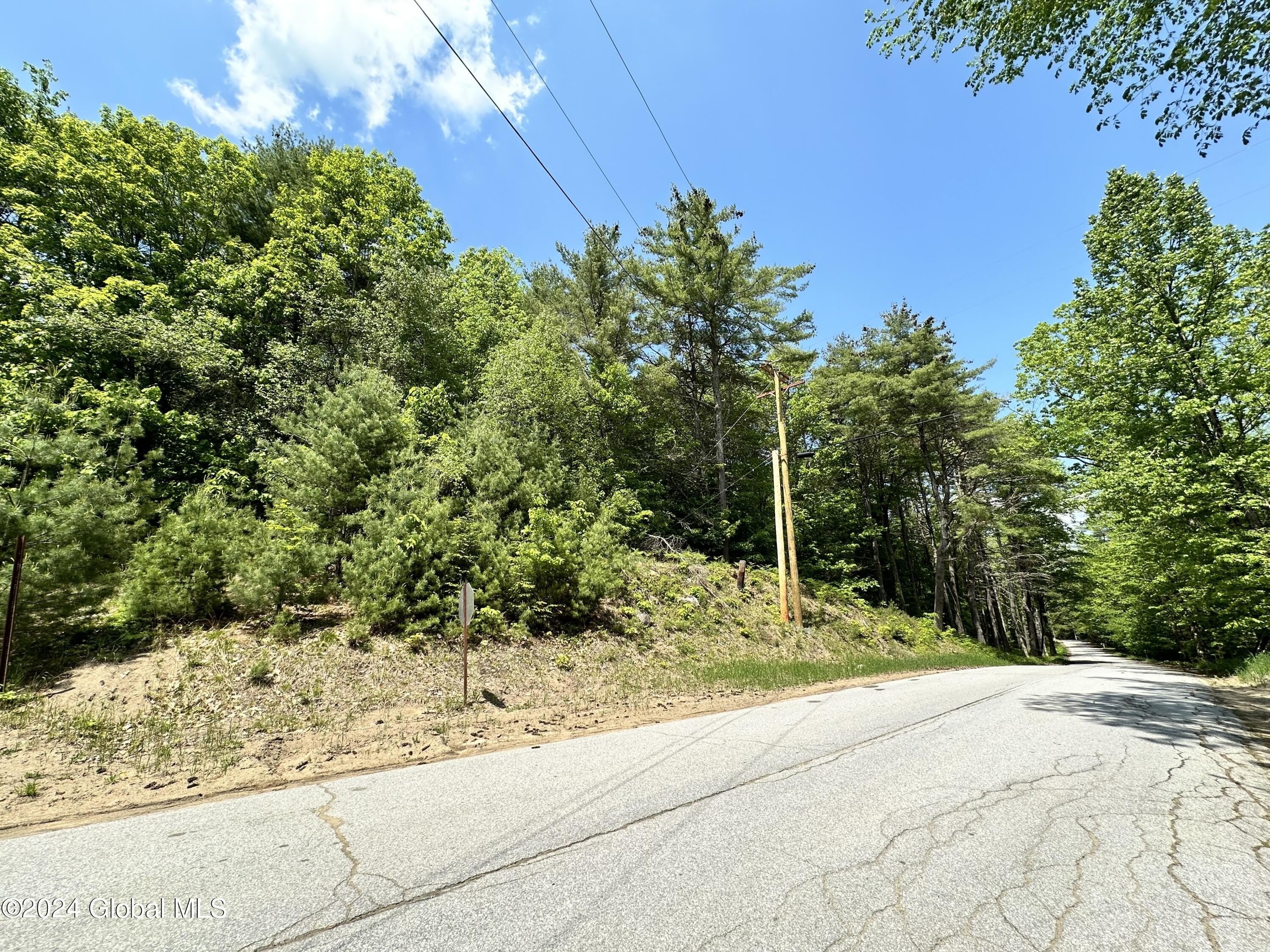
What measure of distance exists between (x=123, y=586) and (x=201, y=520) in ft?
4.75

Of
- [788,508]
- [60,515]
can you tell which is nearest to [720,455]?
[788,508]

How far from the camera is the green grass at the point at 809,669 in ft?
36.3

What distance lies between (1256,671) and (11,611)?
920 inches

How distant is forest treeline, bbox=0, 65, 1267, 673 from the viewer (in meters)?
9.57

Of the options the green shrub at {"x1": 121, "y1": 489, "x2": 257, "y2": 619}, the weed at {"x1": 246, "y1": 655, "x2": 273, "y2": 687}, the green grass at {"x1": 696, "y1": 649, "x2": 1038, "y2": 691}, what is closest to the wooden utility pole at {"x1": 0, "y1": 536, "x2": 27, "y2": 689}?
the green shrub at {"x1": 121, "y1": 489, "x2": 257, "y2": 619}

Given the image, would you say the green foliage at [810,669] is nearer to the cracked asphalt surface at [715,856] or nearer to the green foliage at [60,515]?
the cracked asphalt surface at [715,856]

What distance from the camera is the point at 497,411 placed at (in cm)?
1530

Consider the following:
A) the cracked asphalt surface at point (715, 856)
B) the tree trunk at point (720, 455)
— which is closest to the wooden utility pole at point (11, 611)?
the cracked asphalt surface at point (715, 856)

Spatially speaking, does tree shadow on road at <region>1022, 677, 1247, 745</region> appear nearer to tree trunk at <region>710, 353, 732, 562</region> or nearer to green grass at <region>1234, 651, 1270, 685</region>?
green grass at <region>1234, 651, 1270, 685</region>

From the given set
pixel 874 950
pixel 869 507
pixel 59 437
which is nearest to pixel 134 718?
pixel 59 437

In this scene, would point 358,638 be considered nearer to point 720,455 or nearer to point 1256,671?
point 720,455

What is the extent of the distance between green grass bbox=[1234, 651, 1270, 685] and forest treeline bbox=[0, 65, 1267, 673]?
1.50m

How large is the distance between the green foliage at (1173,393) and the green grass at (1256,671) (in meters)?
0.99

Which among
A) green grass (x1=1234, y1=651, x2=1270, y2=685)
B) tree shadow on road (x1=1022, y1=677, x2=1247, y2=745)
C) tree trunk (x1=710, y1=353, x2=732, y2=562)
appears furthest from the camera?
tree trunk (x1=710, y1=353, x2=732, y2=562)
